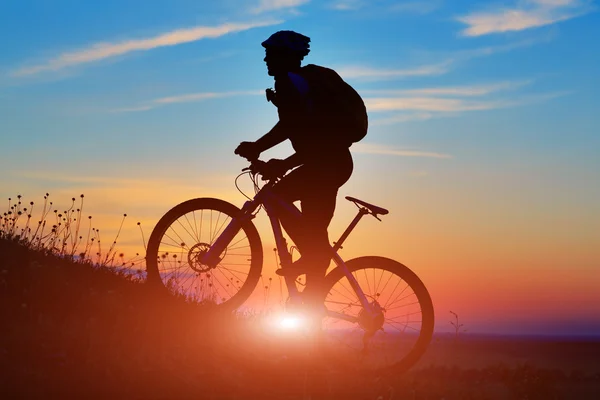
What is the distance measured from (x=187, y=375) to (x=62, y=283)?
2.35 metres

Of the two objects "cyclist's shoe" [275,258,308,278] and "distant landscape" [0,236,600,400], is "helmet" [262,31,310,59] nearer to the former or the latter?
"cyclist's shoe" [275,258,308,278]

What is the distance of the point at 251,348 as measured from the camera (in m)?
9.29

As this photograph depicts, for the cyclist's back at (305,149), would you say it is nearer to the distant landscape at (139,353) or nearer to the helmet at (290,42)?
the helmet at (290,42)

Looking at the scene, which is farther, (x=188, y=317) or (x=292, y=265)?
(x=188, y=317)

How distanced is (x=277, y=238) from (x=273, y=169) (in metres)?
0.79

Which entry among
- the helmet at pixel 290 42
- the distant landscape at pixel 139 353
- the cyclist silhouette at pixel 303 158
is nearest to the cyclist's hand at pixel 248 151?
the cyclist silhouette at pixel 303 158

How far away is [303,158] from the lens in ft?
27.6

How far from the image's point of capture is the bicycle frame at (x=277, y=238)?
344 inches

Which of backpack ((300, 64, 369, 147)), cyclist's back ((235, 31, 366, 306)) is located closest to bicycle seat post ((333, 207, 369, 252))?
cyclist's back ((235, 31, 366, 306))

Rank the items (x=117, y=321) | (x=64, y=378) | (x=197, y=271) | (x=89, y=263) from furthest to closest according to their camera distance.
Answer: (x=89, y=263) < (x=197, y=271) < (x=117, y=321) < (x=64, y=378)

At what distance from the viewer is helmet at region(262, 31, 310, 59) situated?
8.36 metres

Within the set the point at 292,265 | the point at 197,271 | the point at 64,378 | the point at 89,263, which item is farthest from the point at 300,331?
the point at 89,263

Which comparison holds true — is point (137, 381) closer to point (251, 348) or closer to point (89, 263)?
point (251, 348)

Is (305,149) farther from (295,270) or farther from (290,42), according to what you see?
(295,270)
